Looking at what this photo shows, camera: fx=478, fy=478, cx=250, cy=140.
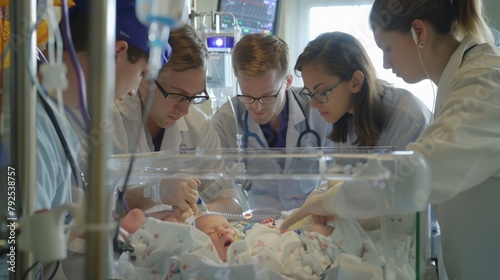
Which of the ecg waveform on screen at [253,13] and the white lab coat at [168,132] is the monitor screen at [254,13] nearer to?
the ecg waveform on screen at [253,13]

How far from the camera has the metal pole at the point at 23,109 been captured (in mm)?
871

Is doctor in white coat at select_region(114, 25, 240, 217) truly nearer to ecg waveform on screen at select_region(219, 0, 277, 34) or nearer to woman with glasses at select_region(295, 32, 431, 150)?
woman with glasses at select_region(295, 32, 431, 150)

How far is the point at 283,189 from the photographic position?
1.51 meters

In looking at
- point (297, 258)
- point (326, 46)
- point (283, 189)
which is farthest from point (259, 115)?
point (297, 258)

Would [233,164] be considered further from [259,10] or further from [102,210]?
[259,10]

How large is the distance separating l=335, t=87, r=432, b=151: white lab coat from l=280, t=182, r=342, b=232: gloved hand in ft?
1.79

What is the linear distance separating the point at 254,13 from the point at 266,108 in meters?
1.89

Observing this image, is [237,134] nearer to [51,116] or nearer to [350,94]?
[350,94]

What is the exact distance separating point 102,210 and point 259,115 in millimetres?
1787

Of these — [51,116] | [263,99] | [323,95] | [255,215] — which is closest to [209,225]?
[255,215]

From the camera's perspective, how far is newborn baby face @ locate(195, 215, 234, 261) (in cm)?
143

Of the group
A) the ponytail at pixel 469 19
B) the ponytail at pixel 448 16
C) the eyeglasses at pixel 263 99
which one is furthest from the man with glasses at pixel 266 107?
the ponytail at pixel 469 19

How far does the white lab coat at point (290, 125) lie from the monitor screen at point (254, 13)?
4.90 ft

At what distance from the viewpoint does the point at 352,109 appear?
2.15 meters
